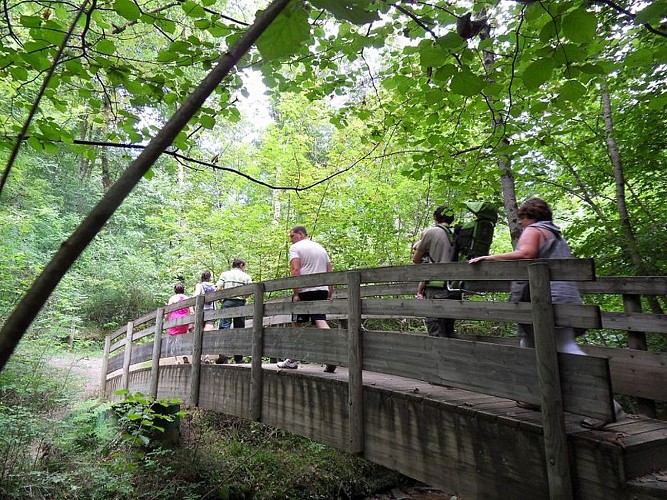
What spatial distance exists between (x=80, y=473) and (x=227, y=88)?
5.50m

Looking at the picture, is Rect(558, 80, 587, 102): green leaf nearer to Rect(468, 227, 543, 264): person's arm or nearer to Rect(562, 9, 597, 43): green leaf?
Rect(562, 9, 597, 43): green leaf

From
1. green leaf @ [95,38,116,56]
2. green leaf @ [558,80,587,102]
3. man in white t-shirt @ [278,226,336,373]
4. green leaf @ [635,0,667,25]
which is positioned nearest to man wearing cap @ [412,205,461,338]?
man in white t-shirt @ [278,226,336,373]

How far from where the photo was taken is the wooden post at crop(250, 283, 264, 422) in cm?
526

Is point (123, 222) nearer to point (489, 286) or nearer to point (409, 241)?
point (409, 241)

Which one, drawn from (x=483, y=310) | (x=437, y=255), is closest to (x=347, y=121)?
(x=437, y=255)

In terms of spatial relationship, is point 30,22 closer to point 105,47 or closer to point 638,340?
point 105,47

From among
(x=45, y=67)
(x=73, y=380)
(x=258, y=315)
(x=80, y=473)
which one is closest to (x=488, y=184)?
(x=258, y=315)

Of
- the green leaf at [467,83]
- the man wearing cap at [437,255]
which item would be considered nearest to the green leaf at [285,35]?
the green leaf at [467,83]

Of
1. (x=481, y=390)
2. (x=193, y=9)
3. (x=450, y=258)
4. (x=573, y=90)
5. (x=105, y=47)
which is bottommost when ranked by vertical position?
(x=481, y=390)

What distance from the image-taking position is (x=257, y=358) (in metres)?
5.35

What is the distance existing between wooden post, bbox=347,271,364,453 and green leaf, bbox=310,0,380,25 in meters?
3.10

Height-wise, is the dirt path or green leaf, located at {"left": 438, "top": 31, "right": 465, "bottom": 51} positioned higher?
green leaf, located at {"left": 438, "top": 31, "right": 465, "bottom": 51}

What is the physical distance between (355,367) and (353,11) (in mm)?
3367

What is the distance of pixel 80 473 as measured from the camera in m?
5.77
